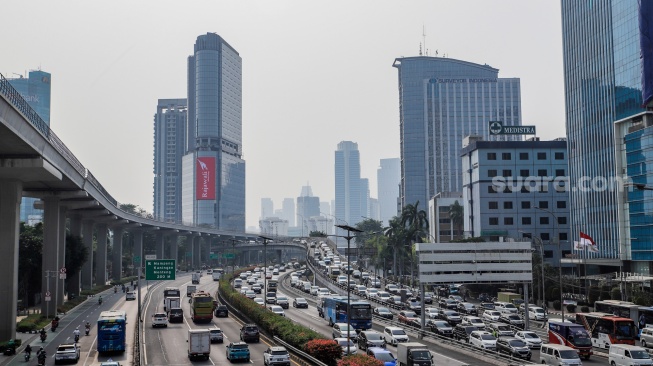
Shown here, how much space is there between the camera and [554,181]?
152000 millimetres

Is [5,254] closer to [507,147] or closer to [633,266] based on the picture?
[633,266]

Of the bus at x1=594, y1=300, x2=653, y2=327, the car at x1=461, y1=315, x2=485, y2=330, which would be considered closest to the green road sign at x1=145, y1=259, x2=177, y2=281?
the car at x1=461, y1=315, x2=485, y2=330

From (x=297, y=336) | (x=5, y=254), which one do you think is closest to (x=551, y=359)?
(x=297, y=336)

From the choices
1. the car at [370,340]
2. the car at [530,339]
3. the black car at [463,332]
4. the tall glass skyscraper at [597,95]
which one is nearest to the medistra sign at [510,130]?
the tall glass skyscraper at [597,95]

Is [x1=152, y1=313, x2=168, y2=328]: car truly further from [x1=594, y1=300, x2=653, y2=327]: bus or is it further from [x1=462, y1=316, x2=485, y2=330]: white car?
[x1=594, y1=300, x2=653, y2=327]: bus

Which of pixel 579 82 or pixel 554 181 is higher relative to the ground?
pixel 579 82

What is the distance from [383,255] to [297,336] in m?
129

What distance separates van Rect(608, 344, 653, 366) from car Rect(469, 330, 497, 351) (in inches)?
409

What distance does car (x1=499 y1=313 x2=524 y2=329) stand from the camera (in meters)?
75.6

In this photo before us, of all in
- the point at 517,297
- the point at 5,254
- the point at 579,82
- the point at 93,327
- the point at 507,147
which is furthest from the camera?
the point at 507,147

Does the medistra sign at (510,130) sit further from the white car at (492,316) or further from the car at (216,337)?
the car at (216,337)

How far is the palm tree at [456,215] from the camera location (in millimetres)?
189625

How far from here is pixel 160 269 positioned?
67812 millimetres

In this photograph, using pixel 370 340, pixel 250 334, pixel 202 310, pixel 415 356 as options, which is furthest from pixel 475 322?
pixel 202 310
